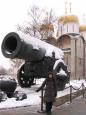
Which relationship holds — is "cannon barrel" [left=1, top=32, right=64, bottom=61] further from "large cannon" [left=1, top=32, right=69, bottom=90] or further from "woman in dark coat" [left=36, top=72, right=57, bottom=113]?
"woman in dark coat" [left=36, top=72, right=57, bottom=113]

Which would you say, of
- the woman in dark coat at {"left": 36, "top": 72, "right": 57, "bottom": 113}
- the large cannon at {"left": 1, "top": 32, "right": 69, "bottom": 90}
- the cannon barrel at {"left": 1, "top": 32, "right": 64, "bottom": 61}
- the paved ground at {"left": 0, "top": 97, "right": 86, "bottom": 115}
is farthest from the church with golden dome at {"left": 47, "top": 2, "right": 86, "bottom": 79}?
the woman in dark coat at {"left": 36, "top": 72, "right": 57, "bottom": 113}

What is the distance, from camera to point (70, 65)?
58719 millimetres

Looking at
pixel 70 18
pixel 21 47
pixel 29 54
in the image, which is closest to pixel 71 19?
pixel 70 18

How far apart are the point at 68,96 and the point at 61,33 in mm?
48821

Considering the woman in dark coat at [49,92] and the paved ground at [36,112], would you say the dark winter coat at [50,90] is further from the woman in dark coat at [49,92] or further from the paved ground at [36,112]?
the paved ground at [36,112]

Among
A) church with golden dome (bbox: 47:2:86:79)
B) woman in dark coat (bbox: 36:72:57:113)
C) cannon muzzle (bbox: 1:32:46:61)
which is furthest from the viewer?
church with golden dome (bbox: 47:2:86:79)

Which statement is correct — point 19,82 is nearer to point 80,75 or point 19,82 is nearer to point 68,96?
point 68,96

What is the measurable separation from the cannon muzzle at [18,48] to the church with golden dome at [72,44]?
35.3 m

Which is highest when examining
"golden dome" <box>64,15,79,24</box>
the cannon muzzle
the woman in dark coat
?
"golden dome" <box>64,15,79,24</box>

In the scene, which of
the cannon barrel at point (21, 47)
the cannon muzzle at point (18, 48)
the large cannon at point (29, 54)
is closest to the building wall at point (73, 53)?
the large cannon at point (29, 54)

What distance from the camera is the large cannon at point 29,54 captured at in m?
Answer: 18.9

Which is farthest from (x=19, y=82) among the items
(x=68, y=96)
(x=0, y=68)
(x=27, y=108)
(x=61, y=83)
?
(x=0, y=68)

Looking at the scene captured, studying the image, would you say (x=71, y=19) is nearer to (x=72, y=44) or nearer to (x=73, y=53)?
(x=72, y=44)

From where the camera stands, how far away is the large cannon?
62.0ft
